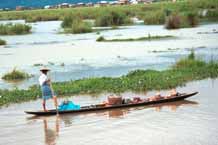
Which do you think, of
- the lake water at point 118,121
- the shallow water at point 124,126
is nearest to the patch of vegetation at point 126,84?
the lake water at point 118,121

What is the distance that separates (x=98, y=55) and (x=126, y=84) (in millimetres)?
13008

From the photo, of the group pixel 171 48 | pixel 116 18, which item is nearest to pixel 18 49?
pixel 171 48

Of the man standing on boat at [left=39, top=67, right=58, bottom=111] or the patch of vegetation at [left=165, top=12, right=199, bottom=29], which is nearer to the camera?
the man standing on boat at [left=39, top=67, right=58, bottom=111]

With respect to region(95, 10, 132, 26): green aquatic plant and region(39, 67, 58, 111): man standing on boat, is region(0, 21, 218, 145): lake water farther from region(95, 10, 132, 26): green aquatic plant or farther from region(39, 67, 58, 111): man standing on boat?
region(95, 10, 132, 26): green aquatic plant

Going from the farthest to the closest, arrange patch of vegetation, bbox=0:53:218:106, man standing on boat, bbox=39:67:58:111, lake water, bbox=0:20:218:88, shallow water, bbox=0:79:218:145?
lake water, bbox=0:20:218:88 < patch of vegetation, bbox=0:53:218:106 < man standing on boat, bbox=39:67:58:111 < shallow water, bbox=0:79:218:145

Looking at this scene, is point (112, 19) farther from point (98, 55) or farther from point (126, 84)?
point (126, 84)

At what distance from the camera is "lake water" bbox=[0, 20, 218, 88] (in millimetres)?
25781

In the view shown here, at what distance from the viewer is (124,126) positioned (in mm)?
14141

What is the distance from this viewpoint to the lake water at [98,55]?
1015 inches

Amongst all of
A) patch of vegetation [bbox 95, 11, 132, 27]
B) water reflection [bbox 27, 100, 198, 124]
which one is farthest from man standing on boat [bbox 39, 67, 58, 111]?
patch of vegetation [bbox 95, 11, 132, 27]

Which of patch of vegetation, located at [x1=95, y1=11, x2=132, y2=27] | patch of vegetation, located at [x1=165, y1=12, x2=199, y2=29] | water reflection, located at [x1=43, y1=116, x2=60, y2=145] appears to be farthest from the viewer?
patch of vegetation, located at [x1=95, y1=11, x2=132, y2=27]

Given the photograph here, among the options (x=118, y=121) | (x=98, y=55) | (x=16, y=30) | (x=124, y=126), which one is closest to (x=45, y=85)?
(x=118, y=121)

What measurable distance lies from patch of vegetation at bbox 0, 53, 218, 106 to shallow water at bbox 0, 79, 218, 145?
4.83ft

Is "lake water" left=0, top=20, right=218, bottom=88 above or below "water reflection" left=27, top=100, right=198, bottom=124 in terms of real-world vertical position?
below
